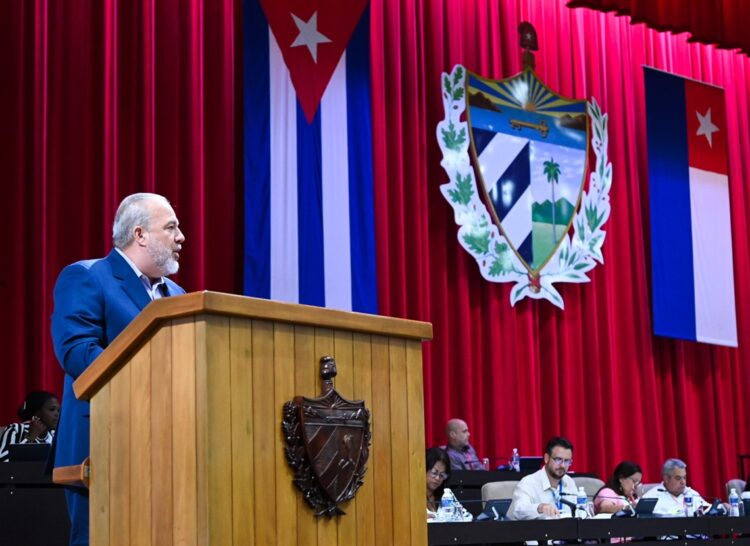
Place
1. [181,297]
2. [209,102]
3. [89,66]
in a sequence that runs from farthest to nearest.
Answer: [209,102] → [89,66] → [181,297]

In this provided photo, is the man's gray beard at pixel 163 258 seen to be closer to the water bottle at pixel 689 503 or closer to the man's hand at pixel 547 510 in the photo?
the man's hand at pixel 547 510

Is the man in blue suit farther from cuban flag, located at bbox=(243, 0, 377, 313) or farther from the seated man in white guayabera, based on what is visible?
cuban flag, located at bbox=(243, 0, 377, 313)

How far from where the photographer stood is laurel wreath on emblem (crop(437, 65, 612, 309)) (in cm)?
1020

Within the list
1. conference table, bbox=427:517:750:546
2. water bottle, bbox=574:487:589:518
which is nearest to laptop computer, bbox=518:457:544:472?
water bottle, bbox=574:487:589:518

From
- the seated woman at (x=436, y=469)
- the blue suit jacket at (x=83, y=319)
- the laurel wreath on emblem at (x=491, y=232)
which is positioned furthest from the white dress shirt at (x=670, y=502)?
the blue suit jacket at (x=83, y=319)

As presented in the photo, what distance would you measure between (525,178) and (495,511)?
18.1 ft

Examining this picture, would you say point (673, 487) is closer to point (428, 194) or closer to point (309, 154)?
point (428, 194)

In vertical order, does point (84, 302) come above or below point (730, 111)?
below

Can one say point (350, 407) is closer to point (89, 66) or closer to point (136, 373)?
point (136, 373)

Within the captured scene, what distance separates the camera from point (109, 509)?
2.37 m

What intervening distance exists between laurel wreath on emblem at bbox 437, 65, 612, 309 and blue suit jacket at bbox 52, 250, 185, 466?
24.1ft

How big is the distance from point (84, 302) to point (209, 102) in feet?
20.8

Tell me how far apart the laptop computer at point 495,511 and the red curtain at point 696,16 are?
5.20 m

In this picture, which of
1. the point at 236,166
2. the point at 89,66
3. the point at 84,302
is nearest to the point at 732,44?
the point at 236,166
